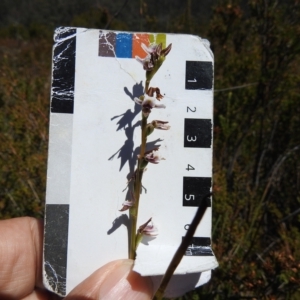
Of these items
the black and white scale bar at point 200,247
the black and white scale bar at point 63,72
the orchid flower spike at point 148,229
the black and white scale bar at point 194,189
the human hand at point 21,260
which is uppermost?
the black and white scale bar at point 63,72

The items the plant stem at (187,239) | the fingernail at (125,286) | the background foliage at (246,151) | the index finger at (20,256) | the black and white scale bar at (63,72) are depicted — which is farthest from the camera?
the background foliage at (246,151)

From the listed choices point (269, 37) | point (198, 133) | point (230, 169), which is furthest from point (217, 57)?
point (198, 133)

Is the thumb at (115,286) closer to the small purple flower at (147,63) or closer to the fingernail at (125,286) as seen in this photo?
the fingernail at (125,286)

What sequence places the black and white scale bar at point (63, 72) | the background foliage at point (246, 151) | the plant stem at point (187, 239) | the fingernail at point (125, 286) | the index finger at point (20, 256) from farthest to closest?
1. the background foliage at point (246, 151)
2. the index finger at point (20, 256)
3. the black and white scale bar at point (63, 72)
4. the fingernail at point (125, 286)
5. the plant stem at point (187, 239)

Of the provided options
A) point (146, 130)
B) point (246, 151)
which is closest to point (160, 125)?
point (146, 130)

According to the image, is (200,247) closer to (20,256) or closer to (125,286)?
(125,286)

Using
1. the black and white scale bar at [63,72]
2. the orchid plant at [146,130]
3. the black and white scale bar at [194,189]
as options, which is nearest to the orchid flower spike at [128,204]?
the orchid plant at [146,130]

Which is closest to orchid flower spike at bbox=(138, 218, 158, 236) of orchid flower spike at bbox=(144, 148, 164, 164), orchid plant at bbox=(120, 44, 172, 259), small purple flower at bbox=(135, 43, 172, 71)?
orchid plant at bbox=(120, 44, 172, 259)

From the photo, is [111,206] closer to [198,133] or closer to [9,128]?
[198,133]
